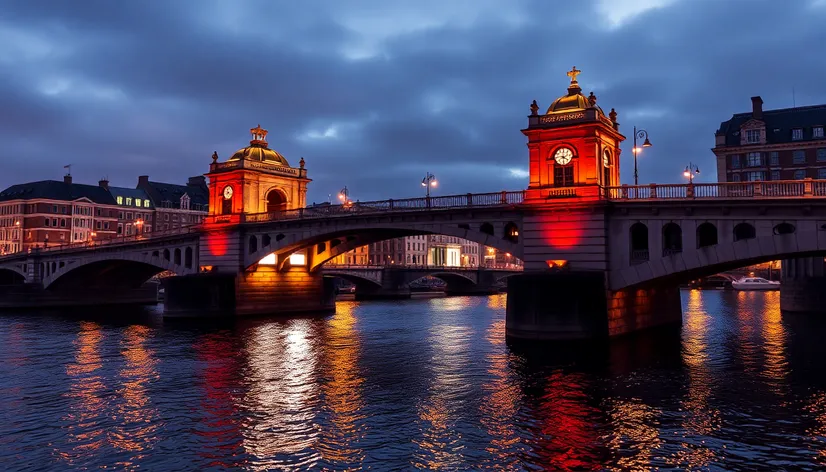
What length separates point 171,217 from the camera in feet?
498

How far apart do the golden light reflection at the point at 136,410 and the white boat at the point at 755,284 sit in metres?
119

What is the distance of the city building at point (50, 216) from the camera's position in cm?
13312

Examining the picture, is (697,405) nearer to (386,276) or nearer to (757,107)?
(757,107)

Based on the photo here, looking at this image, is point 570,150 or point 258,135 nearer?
point 570,150

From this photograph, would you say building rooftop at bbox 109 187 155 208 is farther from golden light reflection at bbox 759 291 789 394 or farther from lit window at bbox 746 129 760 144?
golden light reflection at bbox 759 291 789 394

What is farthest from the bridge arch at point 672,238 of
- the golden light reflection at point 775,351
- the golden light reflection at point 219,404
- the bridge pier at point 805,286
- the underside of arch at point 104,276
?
the underside of arch at point 104,276

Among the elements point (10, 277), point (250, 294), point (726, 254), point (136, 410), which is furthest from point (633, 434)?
point (10, 277)

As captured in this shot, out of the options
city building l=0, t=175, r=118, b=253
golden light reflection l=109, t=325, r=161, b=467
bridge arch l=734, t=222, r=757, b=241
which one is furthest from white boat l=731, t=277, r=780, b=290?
city building l=0, t=175, r=118, b=253

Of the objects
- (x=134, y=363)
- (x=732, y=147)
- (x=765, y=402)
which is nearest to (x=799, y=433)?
(x=765, y=402)

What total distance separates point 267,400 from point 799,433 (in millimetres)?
19525

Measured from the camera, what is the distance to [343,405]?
1035 inches

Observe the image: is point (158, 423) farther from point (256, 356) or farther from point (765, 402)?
point (765, 402)

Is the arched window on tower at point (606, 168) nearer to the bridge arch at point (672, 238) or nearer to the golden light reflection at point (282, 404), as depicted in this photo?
the bridge arch at point (672, 238)

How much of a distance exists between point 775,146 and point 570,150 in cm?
6066
